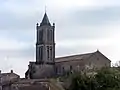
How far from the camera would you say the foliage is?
59812 mm

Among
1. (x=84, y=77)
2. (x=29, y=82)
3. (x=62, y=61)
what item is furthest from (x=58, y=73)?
(x=84, y=77)

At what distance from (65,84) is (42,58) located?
78.3 feet

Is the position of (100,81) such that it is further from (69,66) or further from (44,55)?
(44,55)

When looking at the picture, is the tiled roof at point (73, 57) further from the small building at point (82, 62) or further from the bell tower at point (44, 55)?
the bell tower at point (44, 55)

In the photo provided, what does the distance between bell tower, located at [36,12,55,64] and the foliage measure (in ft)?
108

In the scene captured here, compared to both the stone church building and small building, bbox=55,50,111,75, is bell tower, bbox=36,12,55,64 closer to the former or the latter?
the stone church building

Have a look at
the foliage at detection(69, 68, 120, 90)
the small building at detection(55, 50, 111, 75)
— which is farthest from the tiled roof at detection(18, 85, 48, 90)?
the small building at detection(55, 50, 111, 75)

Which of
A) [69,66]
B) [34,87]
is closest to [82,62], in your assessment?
[69,66]

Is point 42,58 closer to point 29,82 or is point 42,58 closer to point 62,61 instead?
point 62,61

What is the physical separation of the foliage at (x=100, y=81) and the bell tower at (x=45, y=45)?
3281cm

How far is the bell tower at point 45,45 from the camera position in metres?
97.6

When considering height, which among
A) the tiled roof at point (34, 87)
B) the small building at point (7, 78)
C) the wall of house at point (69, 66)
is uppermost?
the wall of house at point (69, 66)

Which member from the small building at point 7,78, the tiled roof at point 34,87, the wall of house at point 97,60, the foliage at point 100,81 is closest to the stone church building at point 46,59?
the small building at point 7,78

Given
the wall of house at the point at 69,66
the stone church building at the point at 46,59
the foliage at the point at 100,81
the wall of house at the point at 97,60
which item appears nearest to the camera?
the foliage at the point at 100,81
